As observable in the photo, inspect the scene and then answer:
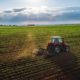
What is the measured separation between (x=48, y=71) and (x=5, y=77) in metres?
2.69

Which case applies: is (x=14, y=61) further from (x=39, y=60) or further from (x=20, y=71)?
(x=20, y=71)

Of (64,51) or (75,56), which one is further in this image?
(64,51)

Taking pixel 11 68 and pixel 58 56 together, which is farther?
pixel 58 56

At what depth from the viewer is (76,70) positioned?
54.8ft

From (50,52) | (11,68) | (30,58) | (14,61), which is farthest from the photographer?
(50,52)

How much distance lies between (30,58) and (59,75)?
489cm

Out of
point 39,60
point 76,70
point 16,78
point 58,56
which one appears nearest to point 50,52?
point 58,56

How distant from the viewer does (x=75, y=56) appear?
21172mm

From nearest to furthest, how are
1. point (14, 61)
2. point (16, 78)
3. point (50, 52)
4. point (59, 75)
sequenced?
point (16, 78)
point (59, 75)
point (14, 61)
point (50, 52)

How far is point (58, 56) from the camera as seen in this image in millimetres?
20828

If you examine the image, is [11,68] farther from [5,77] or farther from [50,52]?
[50,52]

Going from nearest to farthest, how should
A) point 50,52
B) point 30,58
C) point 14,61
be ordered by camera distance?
point 14,61 → point 30,58 → point 50,52

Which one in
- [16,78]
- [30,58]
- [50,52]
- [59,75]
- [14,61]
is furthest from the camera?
[50,52]

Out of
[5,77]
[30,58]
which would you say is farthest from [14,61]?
[5,77]
